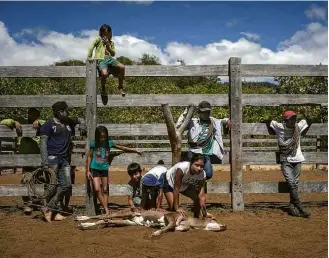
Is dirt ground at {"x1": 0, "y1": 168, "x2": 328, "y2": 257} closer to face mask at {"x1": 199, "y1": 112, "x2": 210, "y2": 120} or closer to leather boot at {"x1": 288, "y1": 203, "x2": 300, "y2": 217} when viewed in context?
leather boot at {"x1": 288, "y1": 203, "x2": 300, "y2": 217}

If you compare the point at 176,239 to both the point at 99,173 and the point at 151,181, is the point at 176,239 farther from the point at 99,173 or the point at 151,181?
the point at 99,173

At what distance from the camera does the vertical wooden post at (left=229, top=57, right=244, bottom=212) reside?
6.60 meters

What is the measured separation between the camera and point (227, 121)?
6605 millimetres

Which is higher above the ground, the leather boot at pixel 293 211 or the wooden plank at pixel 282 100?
the wooden plank at pixel 282 100

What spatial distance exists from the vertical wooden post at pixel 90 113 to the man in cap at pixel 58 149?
0.33 m

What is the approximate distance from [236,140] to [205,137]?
73cm

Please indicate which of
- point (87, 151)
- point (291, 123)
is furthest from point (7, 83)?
point (291, 123)

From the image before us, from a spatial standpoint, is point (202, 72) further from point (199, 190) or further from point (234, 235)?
point (234, 235)

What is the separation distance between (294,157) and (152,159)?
2.38m

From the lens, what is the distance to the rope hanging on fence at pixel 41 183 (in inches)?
239

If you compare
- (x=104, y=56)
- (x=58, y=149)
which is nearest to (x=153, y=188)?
(x=58, y=149)

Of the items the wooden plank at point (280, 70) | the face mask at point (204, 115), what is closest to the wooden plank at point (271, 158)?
the face mask at point (204, 115)

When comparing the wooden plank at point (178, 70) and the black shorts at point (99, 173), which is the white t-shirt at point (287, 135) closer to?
the wooden plank at point (178, 70)

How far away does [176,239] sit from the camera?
4.90 m
